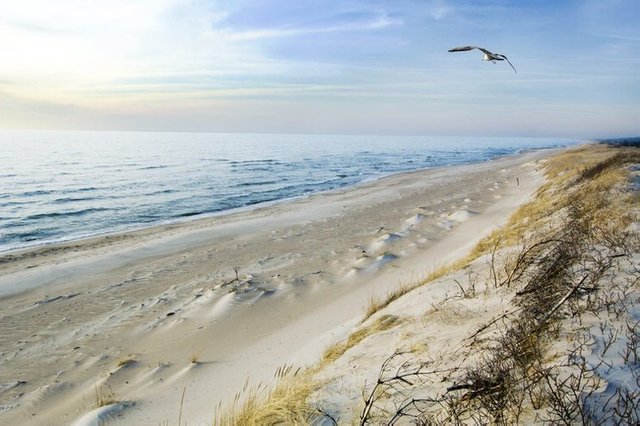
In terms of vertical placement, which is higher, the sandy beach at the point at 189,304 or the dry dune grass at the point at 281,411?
the dry dune grass at the point at 281,411

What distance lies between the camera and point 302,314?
843cm

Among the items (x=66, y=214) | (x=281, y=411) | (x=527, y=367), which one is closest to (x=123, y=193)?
(x=66, y=214)

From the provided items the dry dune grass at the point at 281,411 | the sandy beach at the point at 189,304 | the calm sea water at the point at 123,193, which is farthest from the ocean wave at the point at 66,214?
the dry dune grass at the point at 281,411

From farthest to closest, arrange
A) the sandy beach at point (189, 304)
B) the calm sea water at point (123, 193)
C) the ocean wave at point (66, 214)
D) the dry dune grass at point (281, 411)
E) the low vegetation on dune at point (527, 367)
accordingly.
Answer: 1. the ocean wave at point (66, 214)
2. the calm sea water at point (123, 193)
3. the sandy beach at point (189, 304)
4. the dry dune grass at point (281, 411)
5. the low vegetation on dune at point (527, 367)

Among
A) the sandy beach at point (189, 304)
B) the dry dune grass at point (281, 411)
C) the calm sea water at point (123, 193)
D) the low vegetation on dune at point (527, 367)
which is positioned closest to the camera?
the low vegetation on dune at point (527, 367)

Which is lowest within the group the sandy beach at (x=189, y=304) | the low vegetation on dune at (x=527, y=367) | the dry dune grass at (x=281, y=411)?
the sandy beach at (x=189, y=304)

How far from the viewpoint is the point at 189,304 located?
9125 mm

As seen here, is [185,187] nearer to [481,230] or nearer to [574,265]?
[481,230]

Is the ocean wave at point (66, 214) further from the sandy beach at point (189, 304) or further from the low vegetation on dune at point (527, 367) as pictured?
the low vegetation on dune at point (527, 367)

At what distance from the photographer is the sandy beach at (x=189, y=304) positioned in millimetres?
5895

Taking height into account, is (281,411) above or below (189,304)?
above

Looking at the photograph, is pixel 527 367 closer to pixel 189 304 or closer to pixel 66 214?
pixel 189 304

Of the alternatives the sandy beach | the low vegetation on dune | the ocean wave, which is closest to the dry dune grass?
the low vegetation on dune

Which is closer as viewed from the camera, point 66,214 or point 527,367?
point 527,367
